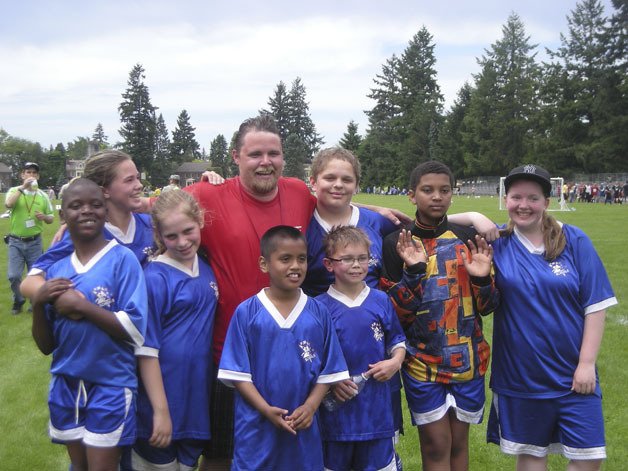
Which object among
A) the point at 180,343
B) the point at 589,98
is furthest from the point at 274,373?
the point at 589,98

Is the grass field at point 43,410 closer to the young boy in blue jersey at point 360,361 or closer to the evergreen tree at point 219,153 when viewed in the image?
the young boy in blue jersey at point 360,361

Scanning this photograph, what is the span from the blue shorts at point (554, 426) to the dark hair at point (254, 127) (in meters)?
2.09

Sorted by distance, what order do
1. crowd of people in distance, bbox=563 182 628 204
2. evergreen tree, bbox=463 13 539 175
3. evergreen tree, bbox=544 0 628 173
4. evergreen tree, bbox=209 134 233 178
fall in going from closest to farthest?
1. crowd of people in distance, bbox=563 182 628 204
2. evergreen tree, bbox=544 0 628 173
3. evergreen tree, bbox=463 13 539 175
4. evergreen tree, bbox=209 134 233 178

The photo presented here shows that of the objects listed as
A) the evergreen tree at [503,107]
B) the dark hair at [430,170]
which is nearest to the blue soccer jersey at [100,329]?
the dark hair at [430,170]

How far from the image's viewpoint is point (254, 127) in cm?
337

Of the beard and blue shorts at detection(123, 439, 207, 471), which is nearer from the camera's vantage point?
blue shorts at detection(123, 439, 207, 471)

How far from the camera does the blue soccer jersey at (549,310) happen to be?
10.4ft

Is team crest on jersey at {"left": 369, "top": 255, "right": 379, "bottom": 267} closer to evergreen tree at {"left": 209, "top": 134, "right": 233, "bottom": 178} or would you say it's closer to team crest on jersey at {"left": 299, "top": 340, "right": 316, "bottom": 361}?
team crest on jersey at {"left": 299, "top": 340, "right": 316, "bottom": 361}

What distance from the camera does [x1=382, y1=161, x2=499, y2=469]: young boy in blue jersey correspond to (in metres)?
3.22

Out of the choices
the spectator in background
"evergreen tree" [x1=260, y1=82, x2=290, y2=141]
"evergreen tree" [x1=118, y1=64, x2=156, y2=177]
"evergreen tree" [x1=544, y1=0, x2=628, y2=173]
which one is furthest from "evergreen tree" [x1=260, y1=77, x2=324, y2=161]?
the spectator in background

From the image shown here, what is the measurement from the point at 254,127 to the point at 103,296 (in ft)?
4.26

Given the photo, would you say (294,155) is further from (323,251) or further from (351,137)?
(323,251)

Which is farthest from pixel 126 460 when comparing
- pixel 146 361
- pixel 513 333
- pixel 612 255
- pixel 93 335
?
pixel 612 255

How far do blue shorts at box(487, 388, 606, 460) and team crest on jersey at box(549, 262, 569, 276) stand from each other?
26.1 inches
